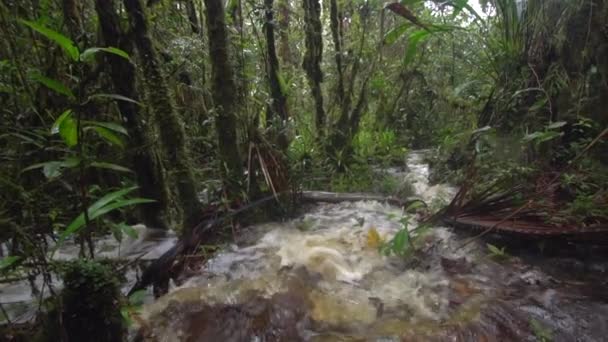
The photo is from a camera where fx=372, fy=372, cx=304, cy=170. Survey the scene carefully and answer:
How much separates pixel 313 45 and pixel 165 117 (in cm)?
269

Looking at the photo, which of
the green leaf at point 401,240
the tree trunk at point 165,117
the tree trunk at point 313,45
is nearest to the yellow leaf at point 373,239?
the green leaf at point 401,240

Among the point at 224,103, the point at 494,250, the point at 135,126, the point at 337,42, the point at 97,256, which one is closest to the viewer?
the point at 494,250

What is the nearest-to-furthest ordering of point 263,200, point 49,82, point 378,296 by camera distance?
point 49,82, point 378,296, point 263,200

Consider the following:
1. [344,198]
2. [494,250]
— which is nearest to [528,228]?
[494,250]

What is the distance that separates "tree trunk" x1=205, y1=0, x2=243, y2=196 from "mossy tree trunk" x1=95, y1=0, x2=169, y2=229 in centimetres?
54

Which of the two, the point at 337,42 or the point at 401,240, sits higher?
the point at 337,42

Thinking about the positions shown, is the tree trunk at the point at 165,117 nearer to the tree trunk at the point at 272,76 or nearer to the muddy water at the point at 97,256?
the muddy water at the point at 97,256

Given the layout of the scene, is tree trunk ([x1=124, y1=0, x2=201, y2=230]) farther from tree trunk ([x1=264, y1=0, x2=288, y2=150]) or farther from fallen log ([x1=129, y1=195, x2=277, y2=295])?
tree trunk ([x1=264, y1=0, x2=288, y2=150])

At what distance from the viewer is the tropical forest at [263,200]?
1.84m

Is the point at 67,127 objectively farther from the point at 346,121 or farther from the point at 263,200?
the point at 346,121

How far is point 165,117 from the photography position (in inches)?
112

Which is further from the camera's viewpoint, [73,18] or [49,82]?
[73,18]

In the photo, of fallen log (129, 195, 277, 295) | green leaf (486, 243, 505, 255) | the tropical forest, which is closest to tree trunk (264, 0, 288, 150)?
the tropical forest

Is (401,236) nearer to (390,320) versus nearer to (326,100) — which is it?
(390,320)
